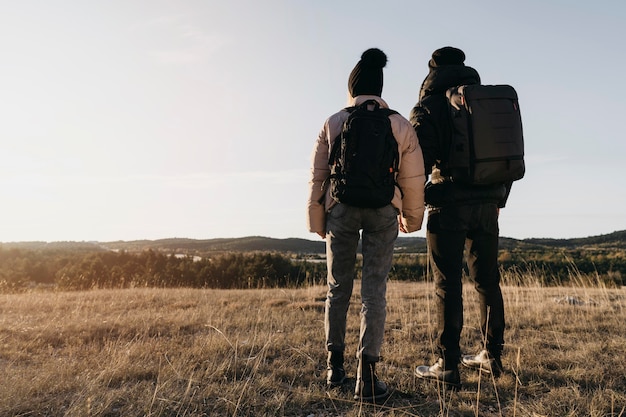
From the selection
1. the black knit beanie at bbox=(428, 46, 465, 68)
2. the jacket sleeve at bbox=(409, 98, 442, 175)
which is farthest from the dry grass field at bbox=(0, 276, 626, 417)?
the black knit beanie at bbox=(428, 46, 465, 68)

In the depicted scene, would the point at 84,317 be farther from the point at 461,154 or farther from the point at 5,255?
the point at 5,255

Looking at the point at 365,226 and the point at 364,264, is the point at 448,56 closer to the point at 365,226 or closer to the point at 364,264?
the point at 365,226

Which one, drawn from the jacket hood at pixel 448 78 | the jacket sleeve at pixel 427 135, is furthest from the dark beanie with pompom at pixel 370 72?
the jacket hood at pixel 448 78

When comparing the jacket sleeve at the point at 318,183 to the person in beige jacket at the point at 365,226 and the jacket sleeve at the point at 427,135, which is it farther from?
the jacket sleeve at the point at 427,135

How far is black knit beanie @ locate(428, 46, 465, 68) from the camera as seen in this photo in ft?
11.6

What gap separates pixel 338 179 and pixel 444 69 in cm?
138

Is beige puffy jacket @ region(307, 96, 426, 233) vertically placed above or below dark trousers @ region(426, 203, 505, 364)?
above

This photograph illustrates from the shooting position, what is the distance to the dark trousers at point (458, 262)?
3.30m

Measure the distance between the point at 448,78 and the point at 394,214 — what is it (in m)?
1.25

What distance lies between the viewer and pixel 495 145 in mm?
3186

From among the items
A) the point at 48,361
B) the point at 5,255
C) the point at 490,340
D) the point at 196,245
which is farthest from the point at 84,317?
the point at 196,245

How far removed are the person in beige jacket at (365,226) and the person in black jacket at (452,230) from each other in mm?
259

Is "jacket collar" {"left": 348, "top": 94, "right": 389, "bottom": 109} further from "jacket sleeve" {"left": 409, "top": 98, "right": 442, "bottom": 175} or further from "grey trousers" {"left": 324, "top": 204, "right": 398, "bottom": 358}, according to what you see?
"grey trousers" {"left": 324, "top": 204, "right": 398, "bottom": 358}

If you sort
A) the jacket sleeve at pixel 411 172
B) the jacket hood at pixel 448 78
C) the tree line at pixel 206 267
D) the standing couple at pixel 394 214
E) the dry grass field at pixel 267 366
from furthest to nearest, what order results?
the tree line at pixel 206 267, the jacket hood at pixel 448 78, the jacket sleeve at pixel 411 172, the standing couple at pixel 394 214, the dry grass field at pixel 267 366
